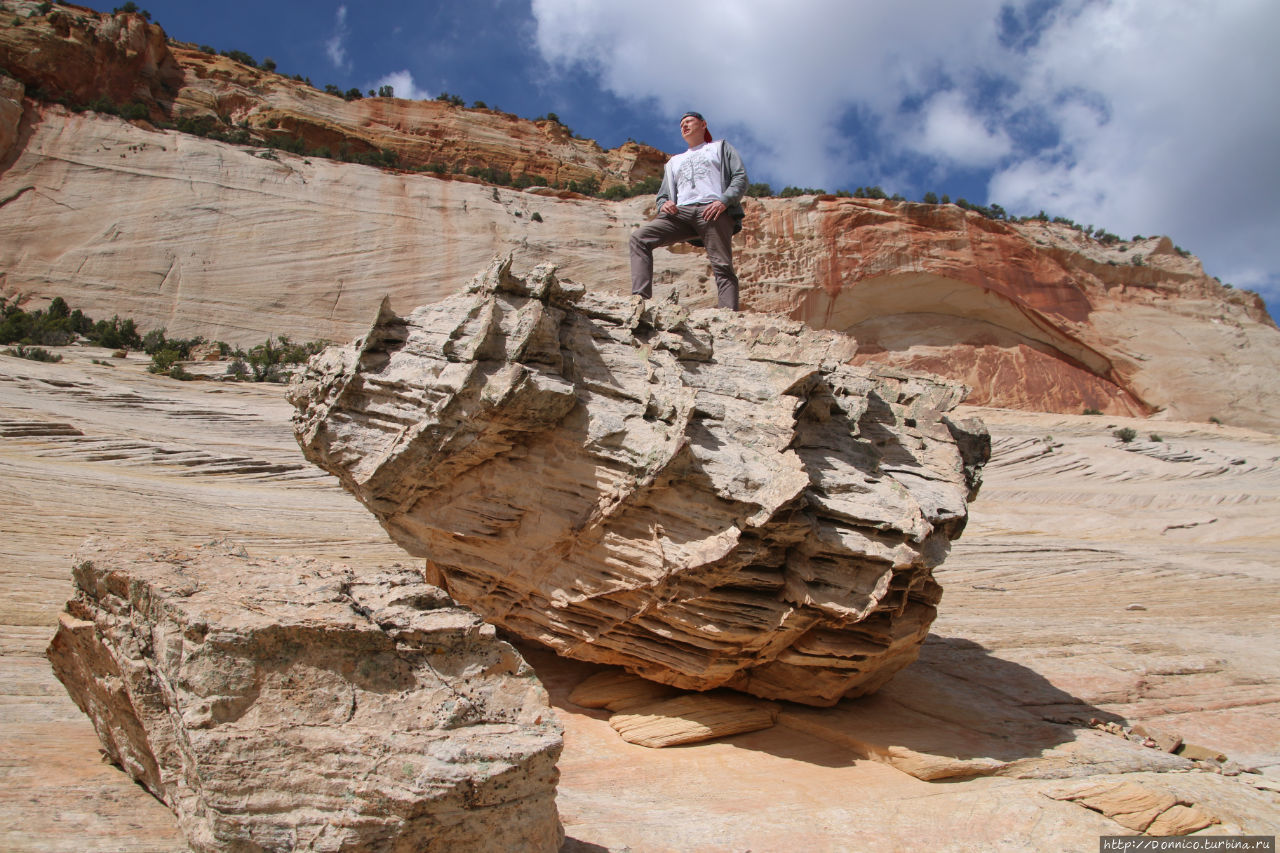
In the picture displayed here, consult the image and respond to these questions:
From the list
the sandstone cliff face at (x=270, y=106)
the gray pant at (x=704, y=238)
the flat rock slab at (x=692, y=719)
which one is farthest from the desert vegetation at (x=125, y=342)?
the sandstone cliff face at (x=270, y=106)

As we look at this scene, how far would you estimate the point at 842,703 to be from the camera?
6.53m

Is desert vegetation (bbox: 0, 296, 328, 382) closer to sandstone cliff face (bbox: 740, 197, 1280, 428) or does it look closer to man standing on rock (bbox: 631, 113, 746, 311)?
man standing on rock (bbox: 631, 113, 746, 311)

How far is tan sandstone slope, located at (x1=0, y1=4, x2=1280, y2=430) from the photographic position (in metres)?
27.6

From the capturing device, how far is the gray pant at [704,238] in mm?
8047

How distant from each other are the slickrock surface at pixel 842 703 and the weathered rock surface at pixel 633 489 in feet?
2.29

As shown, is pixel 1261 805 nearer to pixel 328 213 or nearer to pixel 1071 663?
pixel 1071 663

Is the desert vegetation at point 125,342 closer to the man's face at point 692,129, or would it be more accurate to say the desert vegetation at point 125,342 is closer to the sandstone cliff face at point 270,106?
the man's face at point 692,129

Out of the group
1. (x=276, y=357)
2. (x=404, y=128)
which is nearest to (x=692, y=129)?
(x=276, y=357)

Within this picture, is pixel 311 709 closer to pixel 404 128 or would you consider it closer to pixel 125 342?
pixel 125 342

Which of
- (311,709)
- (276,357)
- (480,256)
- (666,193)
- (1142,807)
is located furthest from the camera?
(480,256)

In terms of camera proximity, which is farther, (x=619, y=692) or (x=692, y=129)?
(x=692, y=129)

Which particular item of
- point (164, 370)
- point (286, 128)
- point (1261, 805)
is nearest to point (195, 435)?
point (164, 370)

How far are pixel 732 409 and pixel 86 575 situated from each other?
13.6 ft

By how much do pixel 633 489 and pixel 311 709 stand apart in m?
2.66
